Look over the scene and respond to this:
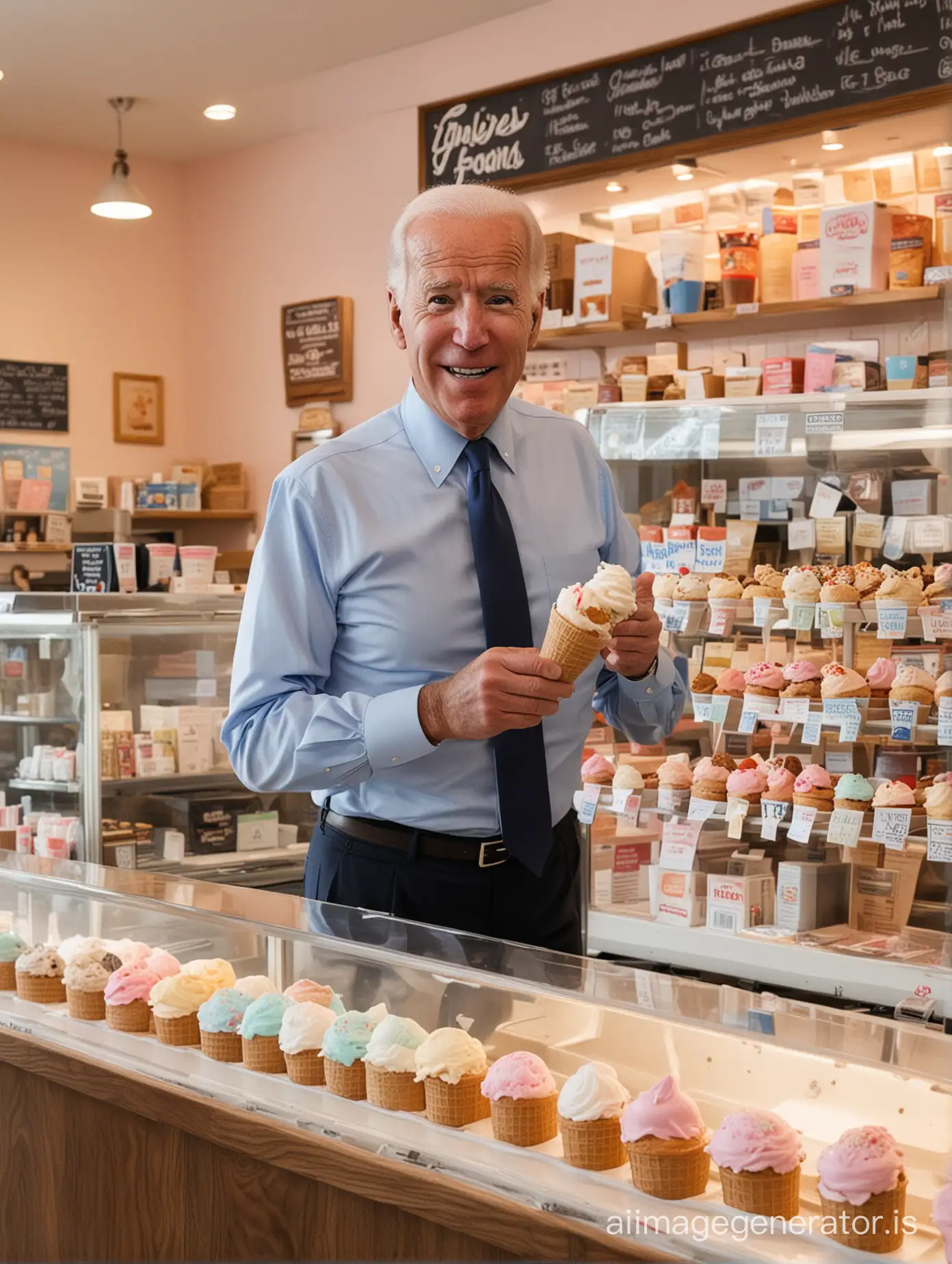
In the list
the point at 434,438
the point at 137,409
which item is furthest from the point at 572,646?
the point at 137,409

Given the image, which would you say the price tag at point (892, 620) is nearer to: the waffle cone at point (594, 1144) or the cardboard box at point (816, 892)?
the cardboard box at point (816, 892)

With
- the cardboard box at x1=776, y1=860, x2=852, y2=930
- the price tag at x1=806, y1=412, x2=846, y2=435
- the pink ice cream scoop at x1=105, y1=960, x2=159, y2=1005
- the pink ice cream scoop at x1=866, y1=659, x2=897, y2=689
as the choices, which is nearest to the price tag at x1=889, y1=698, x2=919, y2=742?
the pink ice cream scoop at x1=866, y1=659, x2=897, y2=689

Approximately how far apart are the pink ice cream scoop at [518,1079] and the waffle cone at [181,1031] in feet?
1.87

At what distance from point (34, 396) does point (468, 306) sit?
678 cm

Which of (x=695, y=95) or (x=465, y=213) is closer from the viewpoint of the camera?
(x=465, y=213)

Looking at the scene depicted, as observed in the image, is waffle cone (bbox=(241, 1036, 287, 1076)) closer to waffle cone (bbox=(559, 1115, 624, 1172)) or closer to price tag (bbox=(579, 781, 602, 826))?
waffle cone (bbox=(559, 1115, 624, 1172))

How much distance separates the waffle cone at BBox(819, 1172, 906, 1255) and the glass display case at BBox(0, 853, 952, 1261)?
0.02 meters

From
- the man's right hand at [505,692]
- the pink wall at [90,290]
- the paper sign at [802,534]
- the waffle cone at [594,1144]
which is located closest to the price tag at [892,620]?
the paper sign at [802,534]

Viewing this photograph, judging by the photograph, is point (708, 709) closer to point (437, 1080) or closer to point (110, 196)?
point (437, 1080)

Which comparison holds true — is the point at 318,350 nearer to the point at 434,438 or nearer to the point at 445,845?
the point at 434,438

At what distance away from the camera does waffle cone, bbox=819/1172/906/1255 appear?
141 cm

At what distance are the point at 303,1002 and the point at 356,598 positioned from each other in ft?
1.97

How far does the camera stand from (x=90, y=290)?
8500mm

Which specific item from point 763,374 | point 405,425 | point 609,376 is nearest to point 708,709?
point 763,374
